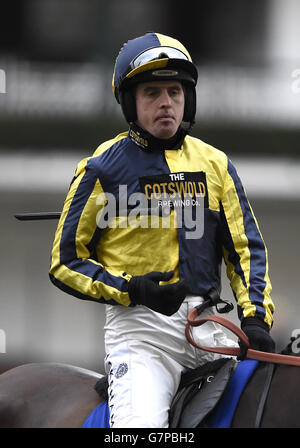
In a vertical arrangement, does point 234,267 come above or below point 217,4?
below

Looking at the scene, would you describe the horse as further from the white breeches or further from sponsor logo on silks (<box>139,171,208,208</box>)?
sponsor logo on silks (<box>139,171,208,208</box>)

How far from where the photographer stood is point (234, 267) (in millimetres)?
2467

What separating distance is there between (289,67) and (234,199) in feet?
26.6

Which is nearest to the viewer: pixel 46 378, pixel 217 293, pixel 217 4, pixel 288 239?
pixel 217 293

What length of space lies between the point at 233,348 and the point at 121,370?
33 cm

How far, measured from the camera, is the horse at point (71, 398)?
2.15m

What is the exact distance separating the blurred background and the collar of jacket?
6068 millimetres

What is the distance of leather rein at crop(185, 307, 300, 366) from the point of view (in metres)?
2.23

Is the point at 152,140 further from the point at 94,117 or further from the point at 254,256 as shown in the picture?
the point at 94,117

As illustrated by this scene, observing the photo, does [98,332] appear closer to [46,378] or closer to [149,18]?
[149,18]

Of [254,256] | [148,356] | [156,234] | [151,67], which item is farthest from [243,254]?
[151,67]

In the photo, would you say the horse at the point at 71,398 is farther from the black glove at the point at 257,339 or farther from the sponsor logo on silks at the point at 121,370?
the sponsor logo on silks at the point at 121,370

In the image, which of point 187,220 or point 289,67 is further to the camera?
point 289,67

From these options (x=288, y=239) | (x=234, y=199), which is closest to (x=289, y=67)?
(x=288, y=239)
